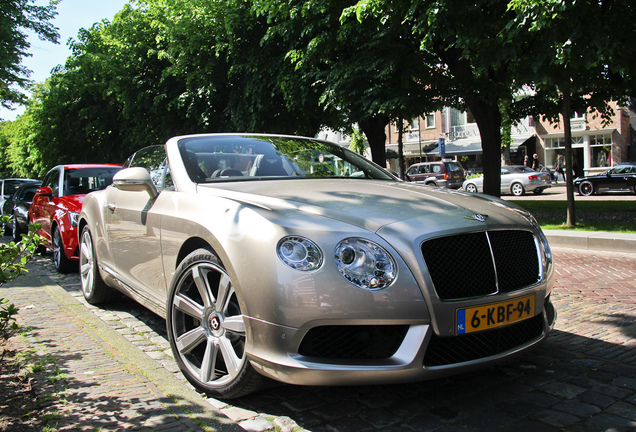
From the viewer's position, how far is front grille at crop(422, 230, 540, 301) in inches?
105

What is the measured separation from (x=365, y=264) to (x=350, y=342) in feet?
1.22

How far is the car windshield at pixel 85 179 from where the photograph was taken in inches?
326

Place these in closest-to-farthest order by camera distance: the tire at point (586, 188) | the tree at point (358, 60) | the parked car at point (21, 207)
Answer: the parked car at point (21, 207)
the tree at point (358, 60)
the tire at point (586, 188)

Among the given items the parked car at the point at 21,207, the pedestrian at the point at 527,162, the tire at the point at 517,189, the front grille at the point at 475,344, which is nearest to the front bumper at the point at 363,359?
the front grille at the point at 475,344

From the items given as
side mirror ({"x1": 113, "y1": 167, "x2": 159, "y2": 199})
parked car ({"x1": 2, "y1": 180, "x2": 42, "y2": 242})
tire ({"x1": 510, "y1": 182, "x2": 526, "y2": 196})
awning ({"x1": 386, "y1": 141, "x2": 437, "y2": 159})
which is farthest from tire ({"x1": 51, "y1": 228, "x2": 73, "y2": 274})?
awning ({"x1": 386, "y1": 141, "x2": 437, "y2": 159})

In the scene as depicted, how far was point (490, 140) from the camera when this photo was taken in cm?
1616

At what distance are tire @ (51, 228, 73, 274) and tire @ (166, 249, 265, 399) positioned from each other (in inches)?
195

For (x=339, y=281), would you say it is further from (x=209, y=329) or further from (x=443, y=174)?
(x=443, y=174)

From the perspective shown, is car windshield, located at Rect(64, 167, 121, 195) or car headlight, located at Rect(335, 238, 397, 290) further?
car windshield, located at Rect(64, 167, 121, 195)

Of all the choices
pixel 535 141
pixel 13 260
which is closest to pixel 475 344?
pixel 13 260

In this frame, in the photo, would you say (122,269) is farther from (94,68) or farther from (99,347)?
(94,68)

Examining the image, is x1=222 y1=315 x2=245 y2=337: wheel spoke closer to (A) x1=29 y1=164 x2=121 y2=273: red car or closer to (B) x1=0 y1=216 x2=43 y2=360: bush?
(B) x1=0 y1=216 x2=43 y2=360: bush

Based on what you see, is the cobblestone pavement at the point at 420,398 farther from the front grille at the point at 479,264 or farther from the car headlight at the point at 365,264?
the car headlight at the point at 365,264

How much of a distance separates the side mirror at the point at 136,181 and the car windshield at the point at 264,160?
304 millimetres
